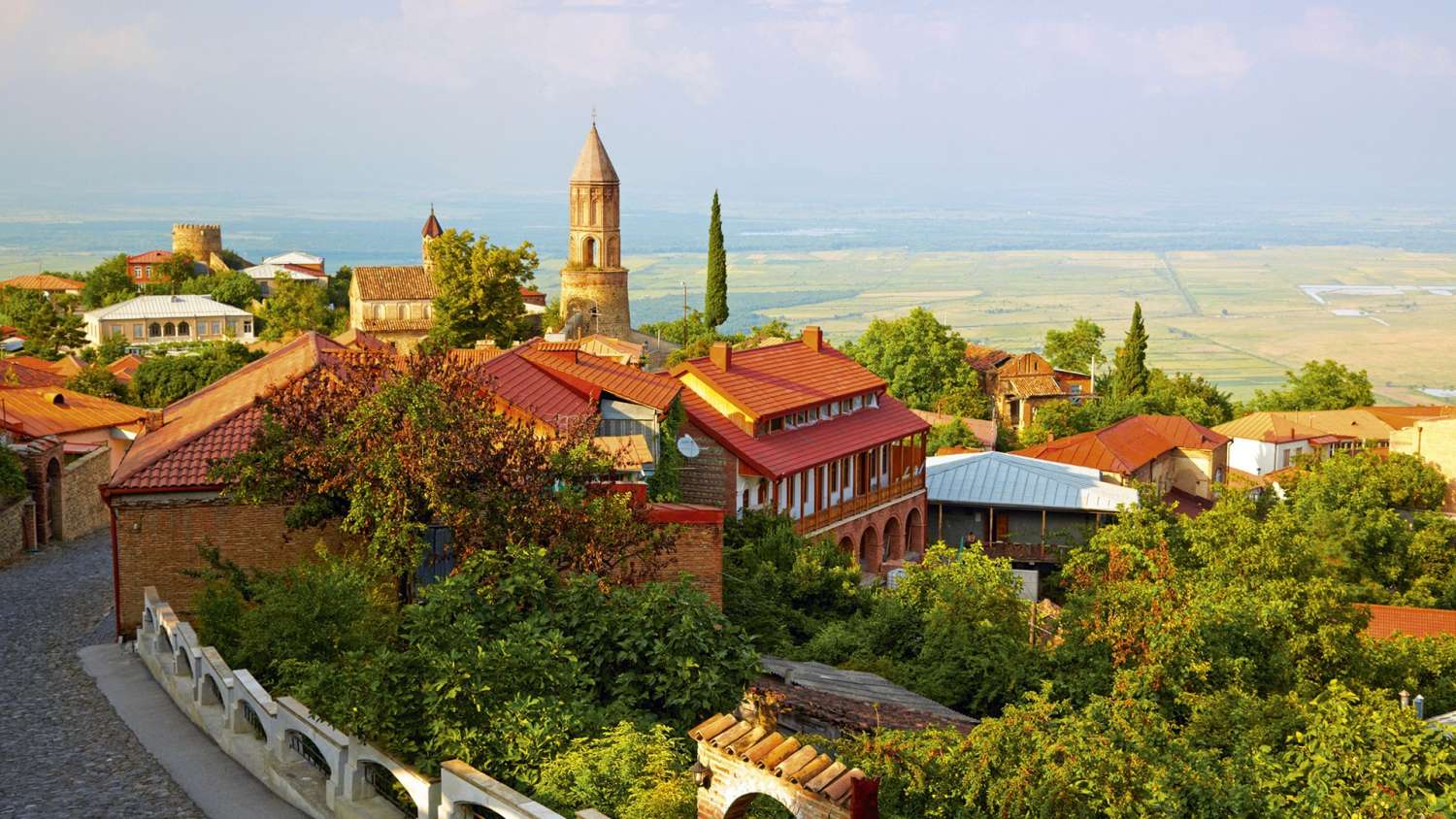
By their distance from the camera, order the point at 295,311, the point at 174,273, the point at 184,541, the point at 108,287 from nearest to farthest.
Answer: the point at 184,541 → the point at 295,311 → the point at 108,287 → the point at 174,273

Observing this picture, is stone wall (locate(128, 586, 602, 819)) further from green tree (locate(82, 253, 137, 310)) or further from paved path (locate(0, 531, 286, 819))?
green tree (locate(82, 253, 137, 310))

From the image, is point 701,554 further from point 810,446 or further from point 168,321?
point 168,321

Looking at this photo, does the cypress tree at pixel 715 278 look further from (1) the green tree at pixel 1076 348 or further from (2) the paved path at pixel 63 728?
(2) the paved path at pixel 63 728

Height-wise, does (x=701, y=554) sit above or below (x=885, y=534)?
above

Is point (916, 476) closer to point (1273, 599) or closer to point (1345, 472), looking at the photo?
point (1345, 472)

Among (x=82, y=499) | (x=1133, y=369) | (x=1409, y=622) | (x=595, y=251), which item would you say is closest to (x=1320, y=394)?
(x=1133, y=369)

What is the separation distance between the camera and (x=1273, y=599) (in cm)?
2192

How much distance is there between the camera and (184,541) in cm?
1792

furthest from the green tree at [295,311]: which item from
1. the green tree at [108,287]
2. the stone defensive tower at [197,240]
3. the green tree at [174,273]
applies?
the stone defensive tower at [197,240]

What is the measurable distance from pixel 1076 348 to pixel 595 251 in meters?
36.0

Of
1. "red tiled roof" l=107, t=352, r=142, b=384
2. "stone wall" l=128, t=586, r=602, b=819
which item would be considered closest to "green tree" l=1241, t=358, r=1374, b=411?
"red tiled roof" l=107, t=352, r=142, b=384

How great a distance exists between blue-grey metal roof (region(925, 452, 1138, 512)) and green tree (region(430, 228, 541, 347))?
17719 mm

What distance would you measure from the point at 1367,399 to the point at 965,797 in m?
86.2

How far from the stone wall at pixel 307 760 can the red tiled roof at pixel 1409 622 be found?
25424 mm
